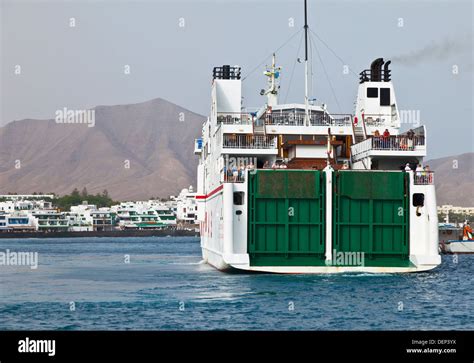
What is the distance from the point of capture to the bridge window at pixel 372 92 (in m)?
39.3

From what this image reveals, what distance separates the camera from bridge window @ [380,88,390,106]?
39.2 meters

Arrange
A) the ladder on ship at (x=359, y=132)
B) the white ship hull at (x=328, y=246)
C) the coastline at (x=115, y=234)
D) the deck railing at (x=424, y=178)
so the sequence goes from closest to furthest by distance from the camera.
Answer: the white ship hull at (x=328, y=246) < the deck railing at (x=424, y=178) < the ladder on ship at (x=359, y=132) < the coastline at (x=115, y=234)

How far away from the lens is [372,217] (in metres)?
31.4

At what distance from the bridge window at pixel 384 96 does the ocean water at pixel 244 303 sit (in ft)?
26.7

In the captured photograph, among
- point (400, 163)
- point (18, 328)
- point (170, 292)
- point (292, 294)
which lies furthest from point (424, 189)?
point (18, 328)

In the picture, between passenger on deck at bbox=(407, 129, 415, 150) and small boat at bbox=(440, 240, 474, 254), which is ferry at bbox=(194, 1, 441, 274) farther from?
small boat at bbox=(440, 240, 474, 254)

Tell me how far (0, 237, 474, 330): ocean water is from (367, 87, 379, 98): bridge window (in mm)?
8605

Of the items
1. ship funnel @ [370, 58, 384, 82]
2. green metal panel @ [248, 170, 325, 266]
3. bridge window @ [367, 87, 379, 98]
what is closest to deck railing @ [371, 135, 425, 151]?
green metal panel @ [248, 170, 325, 266]

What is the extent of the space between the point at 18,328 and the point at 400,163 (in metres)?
18.7

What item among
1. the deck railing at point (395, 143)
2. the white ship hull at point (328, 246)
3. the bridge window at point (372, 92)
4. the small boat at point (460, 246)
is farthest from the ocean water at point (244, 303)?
the small boat at point (460, 246)

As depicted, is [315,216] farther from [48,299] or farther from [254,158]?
[48,299]

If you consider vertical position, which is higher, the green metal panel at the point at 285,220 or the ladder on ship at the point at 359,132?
the ladder on ship at the point at 359,132

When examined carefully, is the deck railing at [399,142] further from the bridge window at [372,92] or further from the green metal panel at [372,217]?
the bridge window at [372,92]

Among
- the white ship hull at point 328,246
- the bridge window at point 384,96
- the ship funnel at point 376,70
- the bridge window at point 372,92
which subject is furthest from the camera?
the ship funnel at point 376,70
